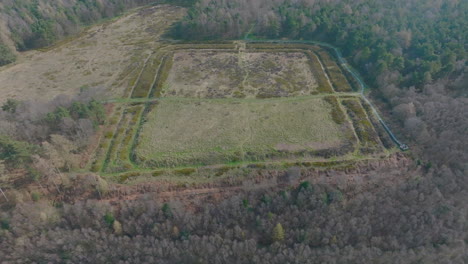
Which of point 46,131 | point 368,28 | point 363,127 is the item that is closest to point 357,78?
point 368,28

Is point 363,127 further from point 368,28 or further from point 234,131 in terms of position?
point 368,28

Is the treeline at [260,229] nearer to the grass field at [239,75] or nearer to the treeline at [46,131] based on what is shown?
the treeline at [46,131]

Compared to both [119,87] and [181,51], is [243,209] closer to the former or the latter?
[119,87]

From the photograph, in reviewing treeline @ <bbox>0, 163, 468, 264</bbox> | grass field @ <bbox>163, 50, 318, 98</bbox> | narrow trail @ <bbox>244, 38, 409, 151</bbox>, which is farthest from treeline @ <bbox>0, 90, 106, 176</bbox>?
narrow trail @ <bbox>244, 38, 409, 151</bbox>

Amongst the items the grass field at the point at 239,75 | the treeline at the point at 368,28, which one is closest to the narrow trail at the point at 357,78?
the treeline at the point at 368,28

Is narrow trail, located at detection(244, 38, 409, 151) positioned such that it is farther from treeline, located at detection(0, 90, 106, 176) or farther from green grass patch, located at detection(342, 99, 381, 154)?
treeline, located at detection(0, 90, 106, 176)
